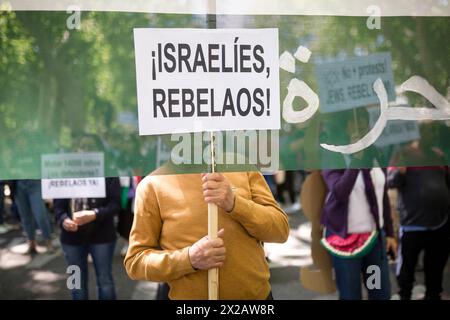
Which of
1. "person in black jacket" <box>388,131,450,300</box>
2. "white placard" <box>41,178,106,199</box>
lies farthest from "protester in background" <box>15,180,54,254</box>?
"person in black jacket" <box>388,131,450,300</box>

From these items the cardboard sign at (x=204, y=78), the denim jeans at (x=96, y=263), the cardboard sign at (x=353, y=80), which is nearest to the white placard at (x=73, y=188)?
the denim jeans at (x=96, y=263)

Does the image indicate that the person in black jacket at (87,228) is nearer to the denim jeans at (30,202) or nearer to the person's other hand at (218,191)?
the denim jeans at (30,202)

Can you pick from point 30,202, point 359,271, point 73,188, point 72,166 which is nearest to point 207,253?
point 72,166

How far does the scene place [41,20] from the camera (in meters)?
2.48

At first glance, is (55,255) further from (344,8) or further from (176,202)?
(344,8)

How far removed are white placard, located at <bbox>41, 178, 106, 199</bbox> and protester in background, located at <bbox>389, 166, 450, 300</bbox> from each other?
2663 millimetres

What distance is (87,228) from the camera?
195 inches

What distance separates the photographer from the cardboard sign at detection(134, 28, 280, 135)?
250cm

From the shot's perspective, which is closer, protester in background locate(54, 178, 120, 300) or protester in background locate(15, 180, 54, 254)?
protester in background locate(54, 178, 120, 300)

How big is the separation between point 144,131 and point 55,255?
5777mm

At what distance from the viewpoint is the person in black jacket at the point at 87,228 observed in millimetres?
4855

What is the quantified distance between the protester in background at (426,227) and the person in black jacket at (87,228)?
102 inches

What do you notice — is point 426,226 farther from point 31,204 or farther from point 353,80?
point 31,204

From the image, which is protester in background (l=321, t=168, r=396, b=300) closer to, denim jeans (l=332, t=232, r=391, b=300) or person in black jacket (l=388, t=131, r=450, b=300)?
denim jeans (l=332, t=232, r=391, b=300)
